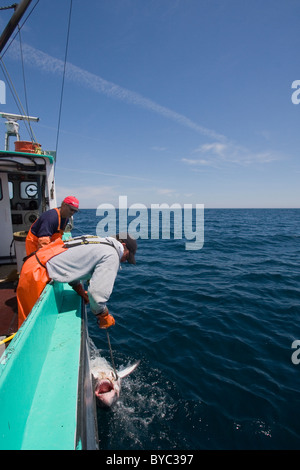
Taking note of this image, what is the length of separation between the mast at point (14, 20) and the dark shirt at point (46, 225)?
15.1 ft

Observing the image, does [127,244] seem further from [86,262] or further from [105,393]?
[105,393]

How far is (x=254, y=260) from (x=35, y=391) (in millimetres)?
13252

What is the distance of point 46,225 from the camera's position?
4.71 m

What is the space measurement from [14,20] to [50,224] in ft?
16.4

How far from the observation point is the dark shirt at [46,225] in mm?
4707

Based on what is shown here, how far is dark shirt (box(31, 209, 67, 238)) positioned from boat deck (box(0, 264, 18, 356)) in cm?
161

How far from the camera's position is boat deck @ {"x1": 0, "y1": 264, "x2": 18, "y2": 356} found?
12.8ft

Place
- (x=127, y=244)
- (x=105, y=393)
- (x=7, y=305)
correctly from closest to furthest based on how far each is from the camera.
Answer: (x=127, y=244)
(x=105, y=393)
(x=7, y=305)

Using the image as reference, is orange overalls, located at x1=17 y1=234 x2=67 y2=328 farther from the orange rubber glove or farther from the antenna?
the antenna

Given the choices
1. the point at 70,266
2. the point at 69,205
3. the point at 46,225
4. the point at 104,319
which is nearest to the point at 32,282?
the point at 70,266

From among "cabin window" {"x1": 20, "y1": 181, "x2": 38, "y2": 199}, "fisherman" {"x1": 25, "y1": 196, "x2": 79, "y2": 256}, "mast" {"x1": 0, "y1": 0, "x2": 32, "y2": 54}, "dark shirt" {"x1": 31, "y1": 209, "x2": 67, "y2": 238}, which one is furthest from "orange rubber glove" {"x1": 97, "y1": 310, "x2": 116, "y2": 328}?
"cabin window" {"x1": 20, "y1": 181, "x2": 38, "y2": 199}

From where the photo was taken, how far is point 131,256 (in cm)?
357

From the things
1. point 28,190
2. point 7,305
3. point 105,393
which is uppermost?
point 28,190
